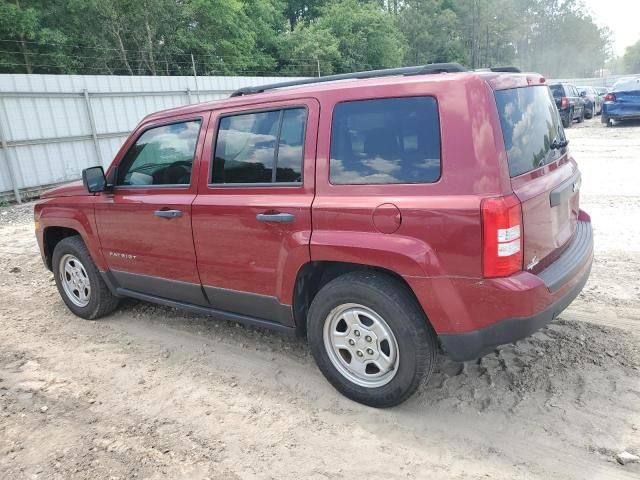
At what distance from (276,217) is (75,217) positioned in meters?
2.36

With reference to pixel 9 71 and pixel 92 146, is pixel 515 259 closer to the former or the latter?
pixel 92 146

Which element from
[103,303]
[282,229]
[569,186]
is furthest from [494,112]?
[103,303]

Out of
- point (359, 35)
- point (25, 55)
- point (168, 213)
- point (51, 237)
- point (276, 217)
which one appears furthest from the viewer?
point (359, 35)

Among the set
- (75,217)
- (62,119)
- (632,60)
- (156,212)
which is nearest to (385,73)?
(156,212)

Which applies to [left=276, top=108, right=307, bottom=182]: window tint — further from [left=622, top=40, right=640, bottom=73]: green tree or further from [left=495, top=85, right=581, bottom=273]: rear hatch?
[left=622, top=40, right=640, bottom=73]: green tree

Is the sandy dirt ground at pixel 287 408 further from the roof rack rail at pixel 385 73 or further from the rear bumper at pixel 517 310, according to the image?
the roof rack rail at pixel 385 73

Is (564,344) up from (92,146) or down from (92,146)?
down

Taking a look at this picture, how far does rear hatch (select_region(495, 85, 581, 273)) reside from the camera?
269cm

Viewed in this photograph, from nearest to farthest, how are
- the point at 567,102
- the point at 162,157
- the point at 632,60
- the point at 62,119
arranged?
the point at 162,157, the point at 62,119, the point at 567,102, the point at 632,60

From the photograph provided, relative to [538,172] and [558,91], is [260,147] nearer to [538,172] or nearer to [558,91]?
[538,172]

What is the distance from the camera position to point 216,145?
360 cm

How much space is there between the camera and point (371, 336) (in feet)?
9.85

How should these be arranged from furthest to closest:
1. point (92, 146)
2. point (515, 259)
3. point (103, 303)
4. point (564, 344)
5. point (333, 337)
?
1. point (92, 146)
2. point (103, 303)
3. point (564, 344)
4. point (333, 337)
5. point (515, 259)

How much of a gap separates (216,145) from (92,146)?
1029 cm
